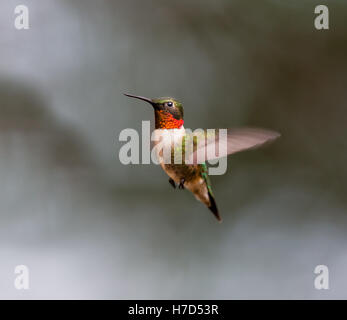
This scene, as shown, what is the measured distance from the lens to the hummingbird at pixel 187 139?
70cm

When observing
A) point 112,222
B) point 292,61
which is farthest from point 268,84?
point 112,222

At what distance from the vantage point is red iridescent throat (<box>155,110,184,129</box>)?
0.84 meters

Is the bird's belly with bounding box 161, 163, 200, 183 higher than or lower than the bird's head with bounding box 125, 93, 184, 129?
lower

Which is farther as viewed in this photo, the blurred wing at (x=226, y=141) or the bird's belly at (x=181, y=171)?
the bird's belly at (x=181, y=171)

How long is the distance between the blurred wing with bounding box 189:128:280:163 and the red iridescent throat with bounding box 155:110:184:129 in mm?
55

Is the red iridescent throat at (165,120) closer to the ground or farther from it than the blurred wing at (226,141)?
farther from it

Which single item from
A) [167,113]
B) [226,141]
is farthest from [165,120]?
[226,141]

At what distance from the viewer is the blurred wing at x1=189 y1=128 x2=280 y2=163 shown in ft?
2.23

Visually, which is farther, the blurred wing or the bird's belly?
the bird's belly

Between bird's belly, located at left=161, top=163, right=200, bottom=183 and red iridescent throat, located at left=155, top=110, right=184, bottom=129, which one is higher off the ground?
red iridescent throat, located at left=155, top=110, right=184, bottom=129

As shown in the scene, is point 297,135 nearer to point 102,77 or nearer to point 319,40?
point 319,40

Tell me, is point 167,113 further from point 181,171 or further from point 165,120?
point 181,171

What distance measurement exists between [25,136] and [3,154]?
165 mm

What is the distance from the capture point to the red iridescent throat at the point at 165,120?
84 centimetres
